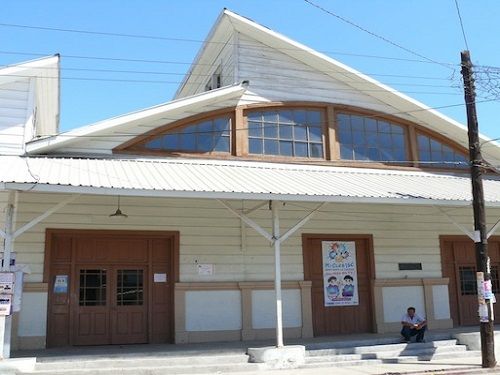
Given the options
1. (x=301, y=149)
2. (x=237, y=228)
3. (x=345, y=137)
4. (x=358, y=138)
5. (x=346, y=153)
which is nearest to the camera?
(x=237, y=228)

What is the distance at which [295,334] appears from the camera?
13.6 meters

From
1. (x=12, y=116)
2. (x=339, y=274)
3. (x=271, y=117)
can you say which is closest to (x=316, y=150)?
(x=271, y=117)

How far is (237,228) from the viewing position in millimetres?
13633

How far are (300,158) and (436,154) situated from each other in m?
4.36

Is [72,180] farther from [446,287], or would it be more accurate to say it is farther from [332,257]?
[446,287]

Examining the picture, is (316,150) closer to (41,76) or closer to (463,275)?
(463,275)

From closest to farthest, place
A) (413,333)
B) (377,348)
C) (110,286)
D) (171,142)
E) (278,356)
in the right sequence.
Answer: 1. (278,356)
2. (377,348)
3. (413,333)
4. (110,286)
5. (171,142)

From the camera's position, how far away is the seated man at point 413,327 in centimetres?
1262

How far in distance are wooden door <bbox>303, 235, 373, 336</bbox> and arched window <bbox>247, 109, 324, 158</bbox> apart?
91.9 inches

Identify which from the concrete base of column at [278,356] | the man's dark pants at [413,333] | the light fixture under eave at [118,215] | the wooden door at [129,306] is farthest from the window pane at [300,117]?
the concrete base of column at [278,356]

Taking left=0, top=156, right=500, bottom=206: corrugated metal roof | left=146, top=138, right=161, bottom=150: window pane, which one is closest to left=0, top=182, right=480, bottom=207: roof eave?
left=0, top=156, right=500, bottom=206: corrugated metal roof

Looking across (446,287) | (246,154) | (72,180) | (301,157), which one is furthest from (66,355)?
(446,287)

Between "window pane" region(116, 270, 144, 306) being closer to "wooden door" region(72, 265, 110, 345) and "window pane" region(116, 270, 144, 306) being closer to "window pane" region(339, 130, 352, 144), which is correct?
"wooden door" region(72, 265, 110, 345)

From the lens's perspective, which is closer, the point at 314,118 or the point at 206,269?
the point at 206,269
